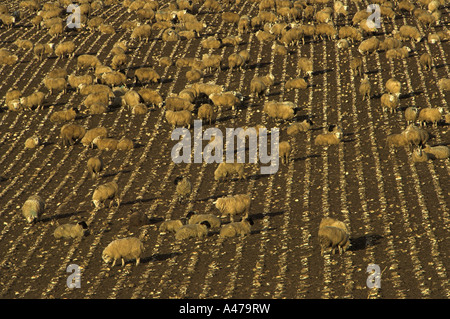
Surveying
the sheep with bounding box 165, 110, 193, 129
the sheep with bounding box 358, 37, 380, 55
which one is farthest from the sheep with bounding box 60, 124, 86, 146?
the sheep with bounding box 358, 37, 380, 55

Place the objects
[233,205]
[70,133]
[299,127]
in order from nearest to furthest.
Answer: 1. [233,205]
2. [299,127]
3. [70,133]

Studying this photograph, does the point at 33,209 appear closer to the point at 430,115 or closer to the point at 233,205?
the point at 233,205

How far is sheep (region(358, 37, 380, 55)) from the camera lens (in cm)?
3391

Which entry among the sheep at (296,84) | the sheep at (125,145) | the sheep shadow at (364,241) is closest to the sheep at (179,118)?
the sheep at (125,145)

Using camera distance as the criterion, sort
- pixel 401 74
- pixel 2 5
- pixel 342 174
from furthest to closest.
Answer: pixel 2 5, pixel 401 74, pixel 342 174

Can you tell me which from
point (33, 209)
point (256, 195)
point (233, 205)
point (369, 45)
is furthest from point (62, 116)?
point (369, 45)

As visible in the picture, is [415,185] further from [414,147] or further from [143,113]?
[143,113]

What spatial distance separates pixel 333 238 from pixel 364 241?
4.20 feet

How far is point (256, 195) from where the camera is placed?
21.5 meters

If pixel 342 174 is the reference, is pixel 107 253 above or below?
above

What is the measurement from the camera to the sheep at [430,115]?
25.8 metres
